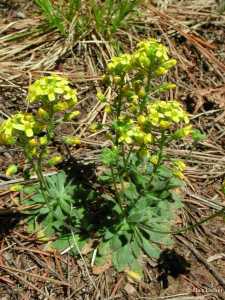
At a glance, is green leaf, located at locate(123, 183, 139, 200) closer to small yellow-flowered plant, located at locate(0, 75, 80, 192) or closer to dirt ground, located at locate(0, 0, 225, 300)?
dirt ground, located at locate(0, 0, 225, 300)

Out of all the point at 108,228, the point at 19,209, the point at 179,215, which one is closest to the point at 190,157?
the point at 179,215

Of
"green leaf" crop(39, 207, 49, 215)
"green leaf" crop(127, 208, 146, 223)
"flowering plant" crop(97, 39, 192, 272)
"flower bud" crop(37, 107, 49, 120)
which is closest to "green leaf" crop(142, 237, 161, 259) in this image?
"flowering plant" crop(97, 39, 192, 272)

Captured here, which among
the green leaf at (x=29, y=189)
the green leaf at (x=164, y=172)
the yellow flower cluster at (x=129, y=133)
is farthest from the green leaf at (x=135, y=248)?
the yellow flower cluster at (x=129, y=133)

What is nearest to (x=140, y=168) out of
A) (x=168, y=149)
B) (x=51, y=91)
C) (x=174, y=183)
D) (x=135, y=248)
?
(x=174, y=183)

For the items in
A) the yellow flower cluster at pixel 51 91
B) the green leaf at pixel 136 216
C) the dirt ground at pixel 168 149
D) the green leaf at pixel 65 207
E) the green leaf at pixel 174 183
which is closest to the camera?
the yellow flower cluster at pixel 51 91

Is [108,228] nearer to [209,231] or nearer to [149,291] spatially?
[149,291]

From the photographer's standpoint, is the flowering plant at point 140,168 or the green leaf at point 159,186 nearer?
the flowering plant at point 140,168

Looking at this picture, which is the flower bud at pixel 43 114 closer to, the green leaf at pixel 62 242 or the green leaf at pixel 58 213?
the green leaf at pixel 58 213
